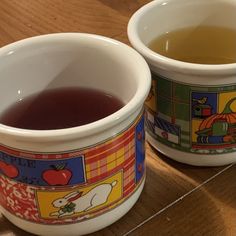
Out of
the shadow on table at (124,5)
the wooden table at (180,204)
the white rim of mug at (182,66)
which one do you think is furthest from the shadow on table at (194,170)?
the shadow on table at (124,5)

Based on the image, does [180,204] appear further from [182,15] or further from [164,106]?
[182,15]

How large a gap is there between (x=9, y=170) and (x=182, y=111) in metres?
0.16

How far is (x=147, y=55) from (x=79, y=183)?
13cm

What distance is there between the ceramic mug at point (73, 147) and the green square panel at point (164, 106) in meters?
0.03

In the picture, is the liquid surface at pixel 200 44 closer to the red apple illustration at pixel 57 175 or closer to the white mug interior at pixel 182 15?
the white mug interior at pixel 182 15

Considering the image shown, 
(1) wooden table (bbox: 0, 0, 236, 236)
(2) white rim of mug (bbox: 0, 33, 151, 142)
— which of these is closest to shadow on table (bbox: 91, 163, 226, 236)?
(1) wooden table (bbox: 0, 0, 236, 236)

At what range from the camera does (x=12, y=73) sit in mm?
502

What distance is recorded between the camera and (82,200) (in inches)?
17.3

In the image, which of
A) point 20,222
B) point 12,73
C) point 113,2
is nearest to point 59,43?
point 12,73

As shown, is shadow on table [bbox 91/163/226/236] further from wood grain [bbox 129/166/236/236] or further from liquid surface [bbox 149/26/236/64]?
liquid surface [bbox 149/26/236/64]

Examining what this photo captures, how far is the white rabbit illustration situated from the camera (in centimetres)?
44

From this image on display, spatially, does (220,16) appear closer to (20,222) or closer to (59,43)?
(59,43)

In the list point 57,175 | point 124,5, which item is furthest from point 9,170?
point 124,5

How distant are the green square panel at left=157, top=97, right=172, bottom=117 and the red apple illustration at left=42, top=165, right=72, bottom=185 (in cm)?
12
